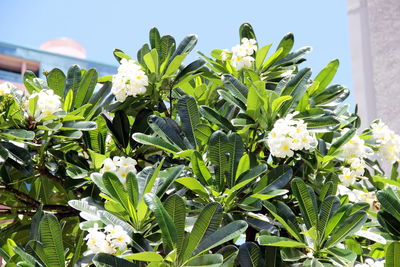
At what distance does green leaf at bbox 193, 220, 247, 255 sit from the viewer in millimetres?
988

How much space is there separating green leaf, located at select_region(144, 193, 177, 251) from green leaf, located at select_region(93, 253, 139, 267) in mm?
75

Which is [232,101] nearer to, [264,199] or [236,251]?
[264,199]

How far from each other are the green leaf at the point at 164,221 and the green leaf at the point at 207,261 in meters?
0.04

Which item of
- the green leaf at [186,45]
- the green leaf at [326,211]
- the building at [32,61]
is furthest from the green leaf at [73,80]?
the building at [32,61]

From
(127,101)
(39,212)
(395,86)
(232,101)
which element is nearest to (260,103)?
(232,101)

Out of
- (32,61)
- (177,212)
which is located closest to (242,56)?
(177,212)

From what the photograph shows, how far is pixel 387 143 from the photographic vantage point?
1.53 m

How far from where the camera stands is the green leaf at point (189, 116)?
49.7 inches

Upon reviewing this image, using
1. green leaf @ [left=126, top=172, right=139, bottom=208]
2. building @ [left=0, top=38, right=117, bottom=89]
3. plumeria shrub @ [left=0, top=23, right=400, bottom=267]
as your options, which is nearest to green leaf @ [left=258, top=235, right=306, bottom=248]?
plumeria shrub @ [left=0, top=23, right=400, bottom=267]

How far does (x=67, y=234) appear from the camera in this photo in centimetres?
142

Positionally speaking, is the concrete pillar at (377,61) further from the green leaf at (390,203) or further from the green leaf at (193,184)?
the green leaf at (193,184)

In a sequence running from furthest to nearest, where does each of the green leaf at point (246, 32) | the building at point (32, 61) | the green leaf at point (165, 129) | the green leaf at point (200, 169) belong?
the building at point (32, 61)
the green leaf at point (246, 32)
the green leaf at point (165, 129)
the green leaf at point (200, 169)

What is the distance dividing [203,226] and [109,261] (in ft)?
0.52

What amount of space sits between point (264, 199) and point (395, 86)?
4.03m
